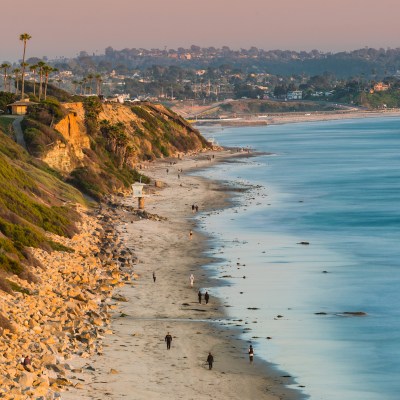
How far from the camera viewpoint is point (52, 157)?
8538cm

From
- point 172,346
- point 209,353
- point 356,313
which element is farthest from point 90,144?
point 209,353

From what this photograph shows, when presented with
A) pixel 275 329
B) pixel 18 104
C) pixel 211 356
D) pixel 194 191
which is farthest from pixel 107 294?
pixel 18 104

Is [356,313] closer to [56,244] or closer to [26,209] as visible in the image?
[56,244]

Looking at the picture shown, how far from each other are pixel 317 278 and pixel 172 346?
1806cm

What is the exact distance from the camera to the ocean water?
127 ft

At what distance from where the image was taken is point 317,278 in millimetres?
56031

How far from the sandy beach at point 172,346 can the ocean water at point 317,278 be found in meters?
1.19

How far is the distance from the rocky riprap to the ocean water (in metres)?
6.31

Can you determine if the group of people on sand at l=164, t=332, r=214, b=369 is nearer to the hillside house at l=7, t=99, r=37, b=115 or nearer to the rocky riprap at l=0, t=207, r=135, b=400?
the rocky riprap at l=0, t=207, r=135, b=400

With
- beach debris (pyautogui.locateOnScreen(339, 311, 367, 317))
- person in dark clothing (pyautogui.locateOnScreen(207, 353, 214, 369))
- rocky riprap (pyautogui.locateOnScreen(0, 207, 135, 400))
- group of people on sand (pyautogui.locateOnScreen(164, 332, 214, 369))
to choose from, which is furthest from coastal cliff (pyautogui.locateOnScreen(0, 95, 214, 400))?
beach debris (pyautogui.locateOnScreen(339, 311, 367, 317))

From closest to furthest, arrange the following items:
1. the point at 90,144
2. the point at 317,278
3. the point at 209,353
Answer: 1. the point at 209,353
2. the point at 317,278
3. the point at 90,144

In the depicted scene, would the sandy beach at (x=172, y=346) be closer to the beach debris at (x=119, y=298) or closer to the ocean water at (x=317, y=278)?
the beach debris at (x=119, y=298)

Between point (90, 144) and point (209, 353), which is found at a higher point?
point (90, 144)

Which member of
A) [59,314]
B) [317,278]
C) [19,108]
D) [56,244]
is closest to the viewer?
[59,314]
